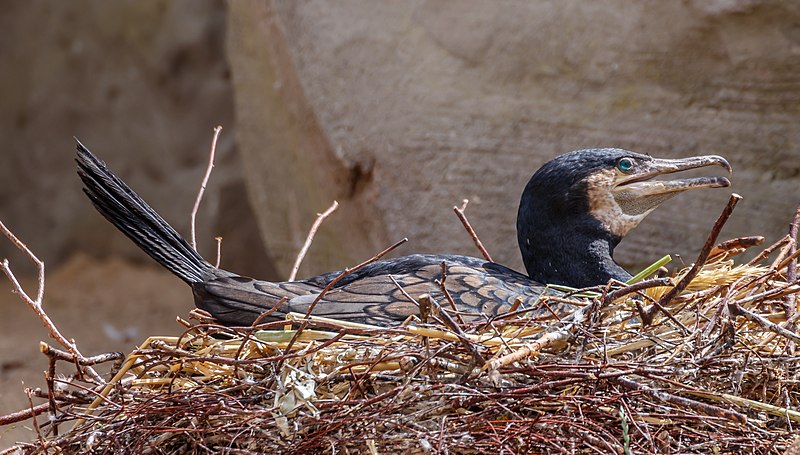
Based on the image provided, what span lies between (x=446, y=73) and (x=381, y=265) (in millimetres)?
1299

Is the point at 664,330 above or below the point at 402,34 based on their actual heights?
below

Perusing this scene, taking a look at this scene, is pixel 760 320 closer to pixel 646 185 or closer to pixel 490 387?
pixel 490 387

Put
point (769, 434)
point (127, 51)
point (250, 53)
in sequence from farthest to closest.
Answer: point (127, 51) → point (250, 53) → point (769, 434)

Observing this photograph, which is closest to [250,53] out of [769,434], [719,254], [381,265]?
[381,265]

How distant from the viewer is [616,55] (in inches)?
146

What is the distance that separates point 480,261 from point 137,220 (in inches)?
32.2

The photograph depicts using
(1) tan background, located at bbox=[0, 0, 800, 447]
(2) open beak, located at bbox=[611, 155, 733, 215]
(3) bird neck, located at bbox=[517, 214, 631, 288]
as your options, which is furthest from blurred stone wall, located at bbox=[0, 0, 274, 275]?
(2) open beak, located at bbox=[611, 155, 733, 215]

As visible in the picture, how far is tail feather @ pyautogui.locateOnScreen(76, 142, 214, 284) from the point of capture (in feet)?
8.29

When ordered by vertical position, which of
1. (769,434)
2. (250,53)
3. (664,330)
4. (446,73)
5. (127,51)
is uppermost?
(127,51)

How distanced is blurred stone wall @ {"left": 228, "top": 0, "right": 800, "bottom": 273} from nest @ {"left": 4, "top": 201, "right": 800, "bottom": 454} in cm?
150

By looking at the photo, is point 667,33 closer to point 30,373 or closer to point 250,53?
point 250,53

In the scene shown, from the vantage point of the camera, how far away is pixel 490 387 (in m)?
2.02

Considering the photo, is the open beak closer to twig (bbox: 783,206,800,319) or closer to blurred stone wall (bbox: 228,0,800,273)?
twig (bbox: 783,206,800,319)

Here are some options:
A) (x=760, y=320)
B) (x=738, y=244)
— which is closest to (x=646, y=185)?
(x=738, y=244)
